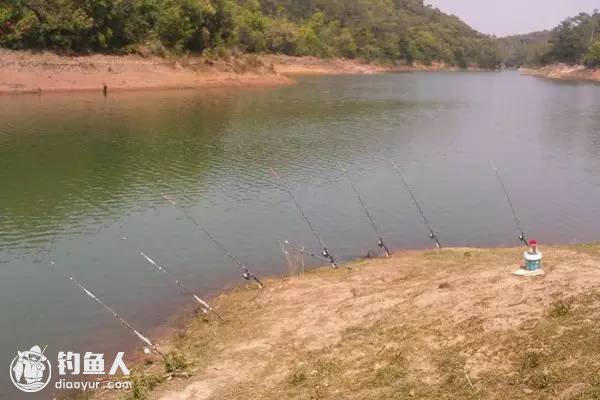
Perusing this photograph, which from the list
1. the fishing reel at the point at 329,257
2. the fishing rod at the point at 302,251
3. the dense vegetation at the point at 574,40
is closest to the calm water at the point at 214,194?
the fishing rod at the point at 302,251

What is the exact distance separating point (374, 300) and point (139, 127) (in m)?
32.5

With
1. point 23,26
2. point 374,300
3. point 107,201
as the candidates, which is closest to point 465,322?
point 374,300

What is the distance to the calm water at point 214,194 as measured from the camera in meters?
15.9

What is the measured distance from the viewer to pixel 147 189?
25438 mm

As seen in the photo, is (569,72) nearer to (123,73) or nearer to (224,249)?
(123,73)

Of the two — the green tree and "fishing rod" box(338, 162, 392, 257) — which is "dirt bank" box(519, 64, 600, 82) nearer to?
the green tree

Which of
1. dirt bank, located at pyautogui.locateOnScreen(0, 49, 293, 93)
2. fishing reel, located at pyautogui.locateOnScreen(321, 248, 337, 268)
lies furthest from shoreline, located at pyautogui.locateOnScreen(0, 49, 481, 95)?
fishing reel, located at pyautogui.locateOnScreen(321, 248, 337, 268)

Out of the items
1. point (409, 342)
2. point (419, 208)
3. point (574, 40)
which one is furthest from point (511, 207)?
point (574, 40)

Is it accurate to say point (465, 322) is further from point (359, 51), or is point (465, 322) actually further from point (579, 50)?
point (579, 50)

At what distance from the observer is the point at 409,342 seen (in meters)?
10.1

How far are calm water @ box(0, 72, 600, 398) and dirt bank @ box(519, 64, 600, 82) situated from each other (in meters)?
99.0

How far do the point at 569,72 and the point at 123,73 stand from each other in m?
122

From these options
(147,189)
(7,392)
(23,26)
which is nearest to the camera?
(7,392)

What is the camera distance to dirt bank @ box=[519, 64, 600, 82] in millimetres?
138350
